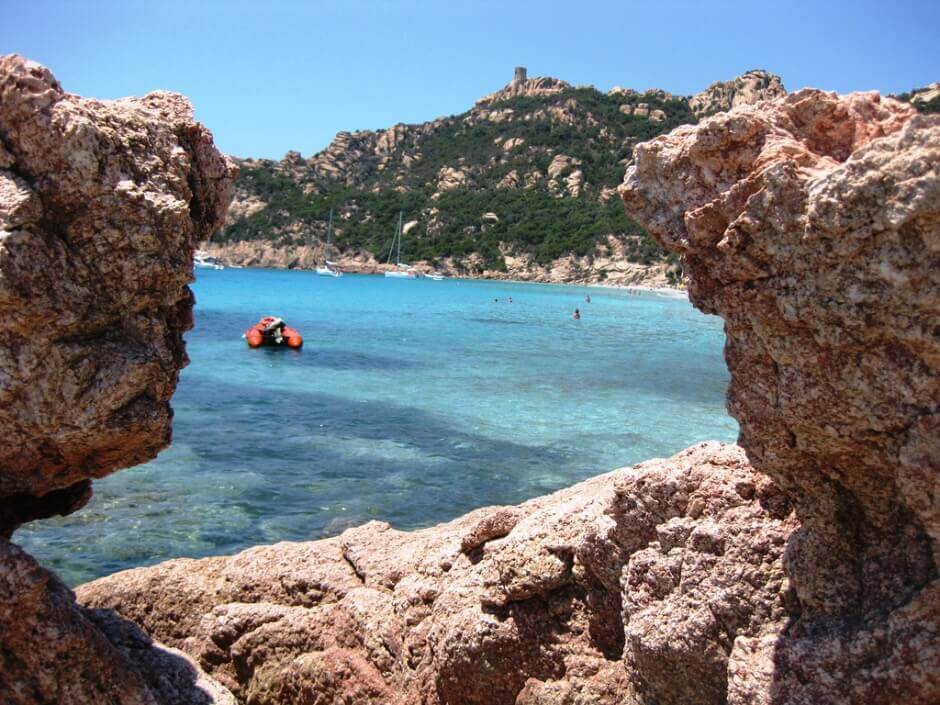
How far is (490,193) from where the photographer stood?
134000 mm

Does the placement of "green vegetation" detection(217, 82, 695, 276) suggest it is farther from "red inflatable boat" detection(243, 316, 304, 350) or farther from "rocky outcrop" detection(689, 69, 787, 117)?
"red inflatable boat" detection(243, 316, 304, 350)

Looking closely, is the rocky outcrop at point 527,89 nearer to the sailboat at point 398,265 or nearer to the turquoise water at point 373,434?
the sailboat at point 398,265

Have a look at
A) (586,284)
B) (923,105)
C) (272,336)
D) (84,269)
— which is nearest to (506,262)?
(586,284)

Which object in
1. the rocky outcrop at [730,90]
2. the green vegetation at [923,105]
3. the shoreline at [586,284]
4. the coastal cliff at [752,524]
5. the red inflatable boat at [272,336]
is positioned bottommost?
the red inflatable boat at [272,336]

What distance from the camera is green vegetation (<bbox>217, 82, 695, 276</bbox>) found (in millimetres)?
119250

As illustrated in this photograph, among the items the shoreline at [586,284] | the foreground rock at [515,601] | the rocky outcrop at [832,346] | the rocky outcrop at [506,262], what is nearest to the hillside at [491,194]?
the rocky outcrop at [506,262]

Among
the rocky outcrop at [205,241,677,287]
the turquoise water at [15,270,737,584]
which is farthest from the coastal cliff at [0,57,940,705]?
the rocky outcrop at [205,241,677,287]

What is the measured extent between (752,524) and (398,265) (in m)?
123

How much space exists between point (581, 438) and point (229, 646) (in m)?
12.2

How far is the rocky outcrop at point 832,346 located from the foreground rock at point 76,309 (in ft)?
8.30

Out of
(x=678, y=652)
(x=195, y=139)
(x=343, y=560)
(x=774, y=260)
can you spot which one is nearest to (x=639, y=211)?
(x=774, y=260)

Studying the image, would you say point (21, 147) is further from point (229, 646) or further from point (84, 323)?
point (229, 646)

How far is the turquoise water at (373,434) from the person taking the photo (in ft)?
32.9

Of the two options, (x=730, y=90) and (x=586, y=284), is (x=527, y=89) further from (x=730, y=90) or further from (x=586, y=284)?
(x=586, y=284)
